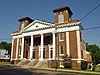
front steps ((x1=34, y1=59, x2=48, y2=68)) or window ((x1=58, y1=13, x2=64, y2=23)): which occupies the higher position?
window ((x1=58, y1=13, x2=64, y2=23))

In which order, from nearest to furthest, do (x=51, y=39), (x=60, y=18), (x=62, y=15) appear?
(x=62, y=15) → (x=60, y=18) → (x=51, y=39)

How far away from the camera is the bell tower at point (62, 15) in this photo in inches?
1575

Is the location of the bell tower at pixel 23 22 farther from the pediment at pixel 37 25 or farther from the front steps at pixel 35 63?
the front steps at pixel 35 63

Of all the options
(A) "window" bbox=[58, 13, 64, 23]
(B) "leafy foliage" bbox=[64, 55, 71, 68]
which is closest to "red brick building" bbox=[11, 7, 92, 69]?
(A) "window" bbox=[58, 13, 64, 23]

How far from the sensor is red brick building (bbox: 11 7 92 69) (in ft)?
120

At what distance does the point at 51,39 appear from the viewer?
42.4 metres

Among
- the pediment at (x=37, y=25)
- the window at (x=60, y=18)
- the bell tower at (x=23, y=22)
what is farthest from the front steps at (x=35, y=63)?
the bell tower at (x=23, y=22)

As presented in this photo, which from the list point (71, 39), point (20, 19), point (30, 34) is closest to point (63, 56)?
point (71, 39)

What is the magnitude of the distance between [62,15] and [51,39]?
6870mm

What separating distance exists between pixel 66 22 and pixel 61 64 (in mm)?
10141

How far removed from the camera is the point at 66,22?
3912 centimetres

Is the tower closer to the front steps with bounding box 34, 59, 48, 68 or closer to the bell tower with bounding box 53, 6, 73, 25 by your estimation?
the bell tower with bounding box 53, 6, 73, 25

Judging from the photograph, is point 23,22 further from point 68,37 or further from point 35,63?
point 68,37

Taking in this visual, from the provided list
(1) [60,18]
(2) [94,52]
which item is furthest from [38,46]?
(2) [94,52]
